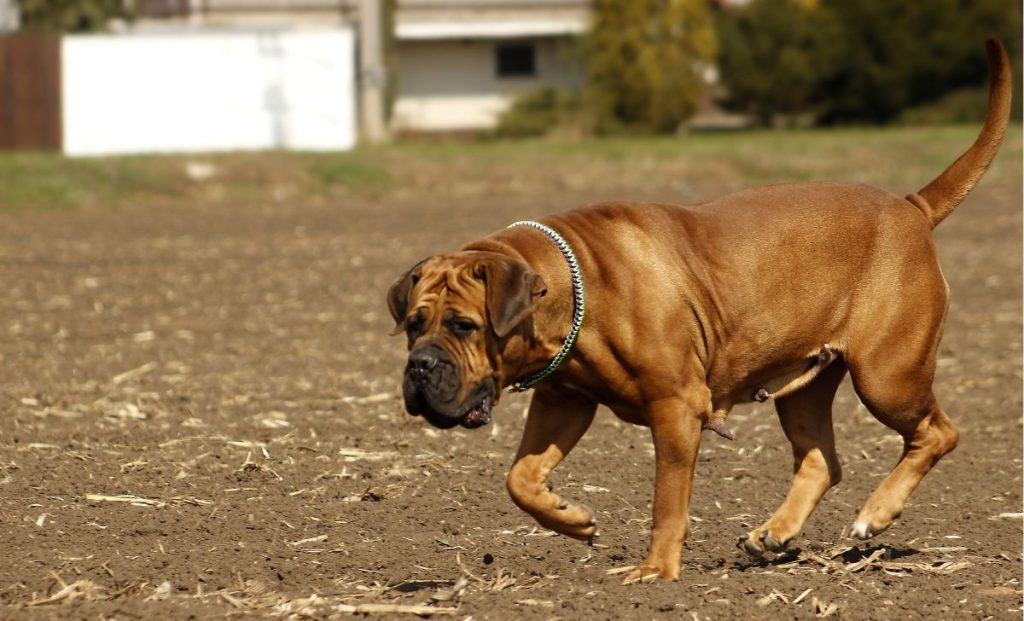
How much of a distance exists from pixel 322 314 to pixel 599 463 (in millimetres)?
5559

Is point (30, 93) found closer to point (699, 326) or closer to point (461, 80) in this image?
point (461, 80)

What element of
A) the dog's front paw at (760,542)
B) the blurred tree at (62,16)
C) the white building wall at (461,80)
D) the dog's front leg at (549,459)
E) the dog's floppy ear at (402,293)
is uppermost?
the dog's floppy ear at (402,293)

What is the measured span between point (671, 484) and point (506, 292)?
3.75 feet

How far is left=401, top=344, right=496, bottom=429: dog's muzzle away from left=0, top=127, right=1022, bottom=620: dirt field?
2.33ft

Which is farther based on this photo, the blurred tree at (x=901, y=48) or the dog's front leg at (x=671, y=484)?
the blurred tree at (x=901, y=48)

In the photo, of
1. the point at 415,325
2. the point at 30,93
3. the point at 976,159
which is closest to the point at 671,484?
the point at 415,325

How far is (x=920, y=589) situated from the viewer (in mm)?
6277

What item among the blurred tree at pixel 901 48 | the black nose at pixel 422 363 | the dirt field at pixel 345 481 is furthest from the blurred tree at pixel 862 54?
the black nose at pixel 422 363

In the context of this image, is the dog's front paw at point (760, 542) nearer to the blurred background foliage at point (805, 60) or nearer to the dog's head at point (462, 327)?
the dog's head at point (462, 327)

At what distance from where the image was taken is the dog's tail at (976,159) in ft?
23.7

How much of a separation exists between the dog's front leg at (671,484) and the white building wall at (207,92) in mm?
21982

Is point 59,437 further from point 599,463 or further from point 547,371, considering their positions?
point 547,371

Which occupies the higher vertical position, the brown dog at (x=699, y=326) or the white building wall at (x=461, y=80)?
the brown dog at (x=699, y=326)

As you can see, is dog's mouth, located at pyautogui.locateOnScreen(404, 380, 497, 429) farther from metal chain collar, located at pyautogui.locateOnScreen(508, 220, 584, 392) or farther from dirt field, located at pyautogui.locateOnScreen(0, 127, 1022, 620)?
dirt field, located at pyautogui.locateOnScreen(0, 127, 1022, 620)
